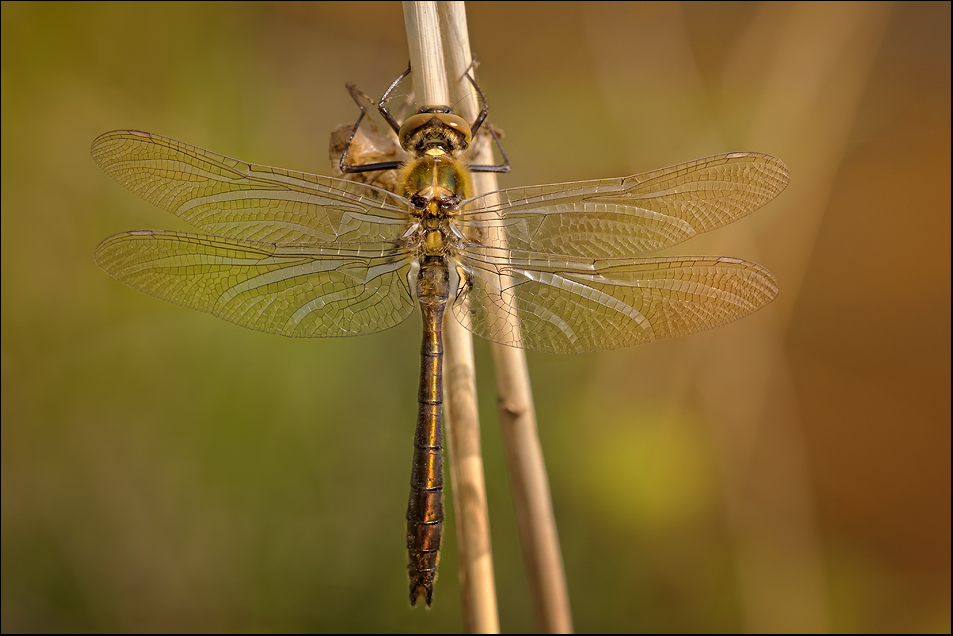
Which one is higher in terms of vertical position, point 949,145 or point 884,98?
point 884,98

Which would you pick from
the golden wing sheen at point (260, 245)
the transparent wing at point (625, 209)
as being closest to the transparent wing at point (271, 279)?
the golden wing sheen at point (260, 245)

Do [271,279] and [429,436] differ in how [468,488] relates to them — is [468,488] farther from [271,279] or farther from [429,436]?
[271,279]

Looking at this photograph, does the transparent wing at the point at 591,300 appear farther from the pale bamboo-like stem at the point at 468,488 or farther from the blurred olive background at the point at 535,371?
the blurred olive background at the point at 535,371

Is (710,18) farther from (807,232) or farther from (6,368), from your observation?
(6,368)

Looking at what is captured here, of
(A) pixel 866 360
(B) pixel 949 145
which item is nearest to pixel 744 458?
(A) pixel 866 360

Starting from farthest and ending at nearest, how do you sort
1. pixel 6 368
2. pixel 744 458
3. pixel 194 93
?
pixel 744 458 < pixel 194 93 < pixel 6 368
